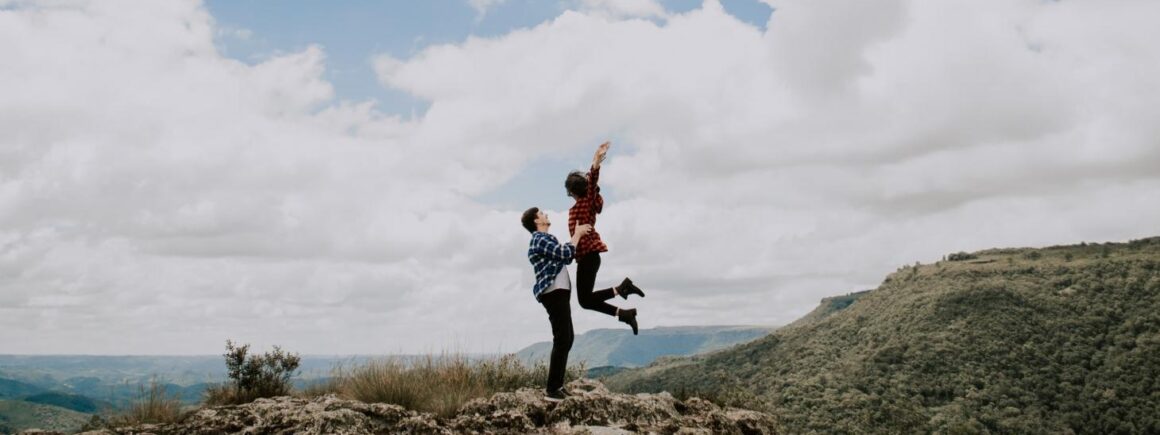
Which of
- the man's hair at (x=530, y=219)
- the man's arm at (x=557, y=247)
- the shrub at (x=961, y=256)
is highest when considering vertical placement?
the shrub at (x=961, y=256)

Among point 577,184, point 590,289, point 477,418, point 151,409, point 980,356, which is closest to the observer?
point 477,418

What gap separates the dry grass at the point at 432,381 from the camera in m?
7.55

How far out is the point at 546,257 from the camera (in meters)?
7.20

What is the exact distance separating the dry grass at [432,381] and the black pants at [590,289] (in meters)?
1.53

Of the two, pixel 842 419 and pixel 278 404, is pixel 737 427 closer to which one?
pixel 278 404

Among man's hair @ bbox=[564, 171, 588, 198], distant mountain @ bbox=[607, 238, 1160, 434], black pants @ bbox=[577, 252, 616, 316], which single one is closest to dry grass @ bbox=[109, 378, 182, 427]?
black pants @ bbox=[577, 252, 616, 316]

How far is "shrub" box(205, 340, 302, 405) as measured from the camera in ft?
29.8

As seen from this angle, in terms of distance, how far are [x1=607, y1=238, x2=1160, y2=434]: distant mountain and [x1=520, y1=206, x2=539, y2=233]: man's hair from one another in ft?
176

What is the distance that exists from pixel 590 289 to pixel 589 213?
0.81m

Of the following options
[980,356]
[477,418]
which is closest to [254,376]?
[477,418]

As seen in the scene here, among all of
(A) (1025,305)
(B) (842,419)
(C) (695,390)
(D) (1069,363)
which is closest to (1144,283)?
(A) (1025,305)

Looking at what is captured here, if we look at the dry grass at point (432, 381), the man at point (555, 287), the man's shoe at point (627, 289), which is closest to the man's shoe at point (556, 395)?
the man at point (555, 287)

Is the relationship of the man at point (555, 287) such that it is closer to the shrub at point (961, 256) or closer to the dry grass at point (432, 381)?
the dry grass at point (432, 381)

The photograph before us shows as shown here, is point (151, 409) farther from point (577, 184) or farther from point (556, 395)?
point (577, 184)
